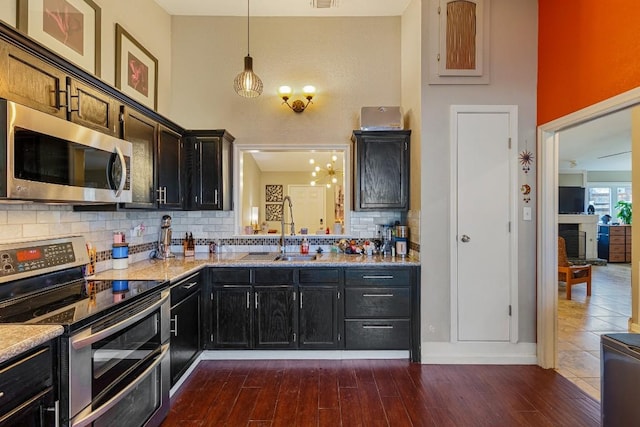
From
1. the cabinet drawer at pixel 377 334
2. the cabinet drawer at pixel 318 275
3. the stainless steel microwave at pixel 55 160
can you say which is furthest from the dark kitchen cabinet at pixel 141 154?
the cabinet drawer at pixel 377 334

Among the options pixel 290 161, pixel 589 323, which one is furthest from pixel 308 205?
pixel 589 323

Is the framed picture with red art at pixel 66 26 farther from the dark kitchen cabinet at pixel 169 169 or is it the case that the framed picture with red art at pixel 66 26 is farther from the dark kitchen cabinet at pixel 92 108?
the dark kitchen cabinet at pixel 169 169

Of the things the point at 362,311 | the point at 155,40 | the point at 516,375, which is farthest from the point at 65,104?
the point at 516,375

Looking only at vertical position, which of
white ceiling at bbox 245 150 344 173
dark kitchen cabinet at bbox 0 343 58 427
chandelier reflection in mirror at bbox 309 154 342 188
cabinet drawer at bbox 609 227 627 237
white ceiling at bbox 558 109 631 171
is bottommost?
dark kitchen cabinet at bbox 0 343 58 427

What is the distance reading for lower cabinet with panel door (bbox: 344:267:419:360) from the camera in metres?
3.00

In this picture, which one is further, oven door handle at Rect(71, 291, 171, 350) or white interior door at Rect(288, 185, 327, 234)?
white interior door at Rect(288, 185, 327, 234)

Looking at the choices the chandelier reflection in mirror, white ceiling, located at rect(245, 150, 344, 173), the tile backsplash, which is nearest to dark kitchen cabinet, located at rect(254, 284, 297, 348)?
the tile backsplash

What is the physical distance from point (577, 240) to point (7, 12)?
10536 mm

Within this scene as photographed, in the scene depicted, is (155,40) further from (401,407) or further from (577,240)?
(577,240)

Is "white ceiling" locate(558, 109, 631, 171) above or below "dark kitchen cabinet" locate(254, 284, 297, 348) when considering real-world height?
above

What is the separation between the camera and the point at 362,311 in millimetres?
3006

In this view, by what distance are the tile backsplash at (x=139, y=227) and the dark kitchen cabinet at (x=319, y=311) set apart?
71 centimetres

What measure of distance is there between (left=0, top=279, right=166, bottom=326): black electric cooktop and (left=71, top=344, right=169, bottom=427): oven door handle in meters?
0.42

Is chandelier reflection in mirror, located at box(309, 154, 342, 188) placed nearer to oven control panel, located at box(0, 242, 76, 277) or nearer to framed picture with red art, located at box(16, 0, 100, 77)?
framed picture with red art, located at box(16, 0, 100, 77)
